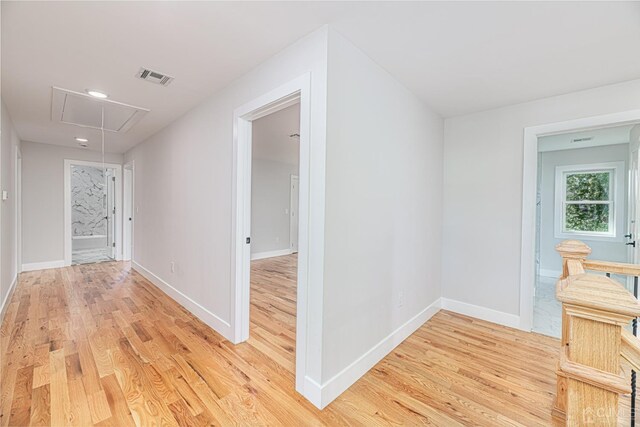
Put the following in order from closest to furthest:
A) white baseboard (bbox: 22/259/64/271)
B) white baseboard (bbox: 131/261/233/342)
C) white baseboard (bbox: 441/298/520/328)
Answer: white baseboard (bbox: 131/261/233/342), white baseboard (bbox: 441/298/520/328), white baseboard (bbox: 22/259/64/271)

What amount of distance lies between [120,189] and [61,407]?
5.03 meters

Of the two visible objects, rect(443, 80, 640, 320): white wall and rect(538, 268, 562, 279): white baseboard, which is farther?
rect(538, 268, 562, 279): white baseboard

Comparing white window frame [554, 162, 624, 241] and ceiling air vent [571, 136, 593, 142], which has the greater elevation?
ceiling air vent [571, 136, 593, 142]

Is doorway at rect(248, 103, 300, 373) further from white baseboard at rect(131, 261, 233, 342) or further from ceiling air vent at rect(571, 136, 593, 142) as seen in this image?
ceiling air vent at rect(571, 136, 593, 142)

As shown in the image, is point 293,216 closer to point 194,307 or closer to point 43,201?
point 194,307

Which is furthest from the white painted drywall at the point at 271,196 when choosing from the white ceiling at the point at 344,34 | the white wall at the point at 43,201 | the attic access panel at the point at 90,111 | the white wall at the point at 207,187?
the white wall at the point at 43,201

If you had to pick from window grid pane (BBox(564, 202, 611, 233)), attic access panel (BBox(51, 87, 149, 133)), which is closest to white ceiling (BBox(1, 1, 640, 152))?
attic access panel (BBox(51, 87, 149, 133))

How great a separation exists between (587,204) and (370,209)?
497 cm

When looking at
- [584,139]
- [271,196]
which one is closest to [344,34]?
[584,139]

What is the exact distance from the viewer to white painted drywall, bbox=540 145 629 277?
172 inches

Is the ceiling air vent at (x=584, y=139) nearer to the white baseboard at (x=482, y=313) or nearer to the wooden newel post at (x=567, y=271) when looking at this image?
the white baseboard at (x=482, y=313)

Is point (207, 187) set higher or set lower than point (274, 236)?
higher

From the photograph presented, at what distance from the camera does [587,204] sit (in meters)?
4.70

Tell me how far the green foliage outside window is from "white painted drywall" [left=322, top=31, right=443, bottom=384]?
12.3 ft
